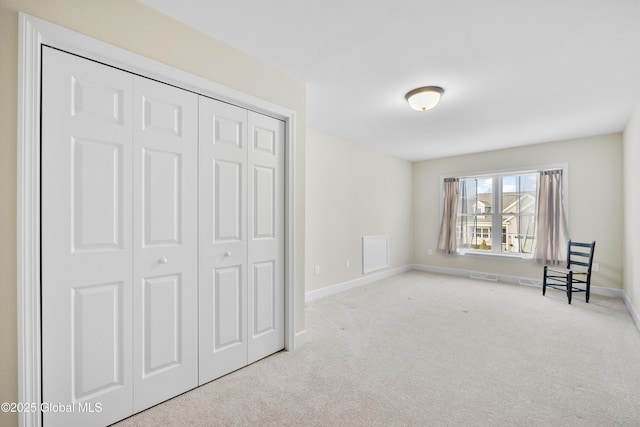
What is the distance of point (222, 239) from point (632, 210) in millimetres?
4722

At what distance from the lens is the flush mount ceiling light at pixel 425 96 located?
111 inches

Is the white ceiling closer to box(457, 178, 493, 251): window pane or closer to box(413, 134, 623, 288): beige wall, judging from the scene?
box(413, 134, 623, 288): beige wall

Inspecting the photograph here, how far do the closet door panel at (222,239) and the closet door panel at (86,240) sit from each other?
46 centimetres

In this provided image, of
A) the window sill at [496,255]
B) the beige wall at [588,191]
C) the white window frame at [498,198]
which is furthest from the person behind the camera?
the window sill at [496,255]

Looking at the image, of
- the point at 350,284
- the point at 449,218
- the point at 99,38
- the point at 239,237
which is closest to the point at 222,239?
the point at 239,237

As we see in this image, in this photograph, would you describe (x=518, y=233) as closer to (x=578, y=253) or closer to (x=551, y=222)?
(x=551, y=222)

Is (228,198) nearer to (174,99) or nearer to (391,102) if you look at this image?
(174,99)

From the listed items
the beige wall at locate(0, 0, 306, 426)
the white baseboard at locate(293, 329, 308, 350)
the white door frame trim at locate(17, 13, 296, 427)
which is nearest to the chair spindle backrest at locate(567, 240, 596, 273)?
the white baseboard at locate(293, 329, 308, 350)

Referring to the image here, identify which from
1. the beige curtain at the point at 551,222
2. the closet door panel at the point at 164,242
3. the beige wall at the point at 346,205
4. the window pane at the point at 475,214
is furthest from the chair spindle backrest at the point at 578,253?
the closet door panel at the point at 164,242

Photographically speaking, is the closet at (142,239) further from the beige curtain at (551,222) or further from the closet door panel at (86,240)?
the beige curtain at (551,222)

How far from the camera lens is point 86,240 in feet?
5.24

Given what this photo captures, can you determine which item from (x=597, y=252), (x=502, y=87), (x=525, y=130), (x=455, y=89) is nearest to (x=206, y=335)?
(x=455, y=89)

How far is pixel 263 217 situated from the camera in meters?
2.46

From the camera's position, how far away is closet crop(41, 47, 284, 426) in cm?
152
